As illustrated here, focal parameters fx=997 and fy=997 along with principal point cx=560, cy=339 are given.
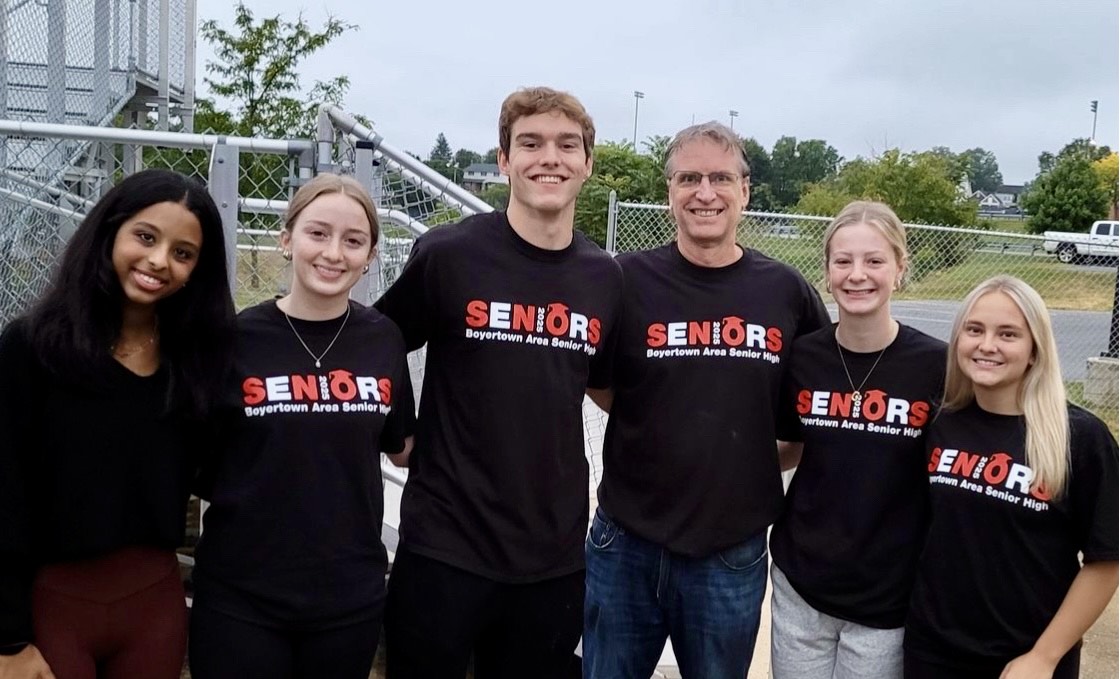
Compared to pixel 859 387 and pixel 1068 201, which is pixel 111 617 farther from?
pixel 1068 201

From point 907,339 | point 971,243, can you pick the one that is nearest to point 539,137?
point 907,339

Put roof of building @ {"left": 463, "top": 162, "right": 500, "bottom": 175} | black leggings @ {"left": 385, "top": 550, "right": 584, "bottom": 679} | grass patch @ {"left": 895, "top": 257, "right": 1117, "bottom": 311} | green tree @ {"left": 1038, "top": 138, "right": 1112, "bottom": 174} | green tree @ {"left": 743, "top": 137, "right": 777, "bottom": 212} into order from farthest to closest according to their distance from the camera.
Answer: roof of building @ {"left": 463, "top": 162, "right": 500, "bottom": 175} < green tree @ {"left": 1038, "top": 138, "right": 1112, "bottom": 174} < green tree @ {"left": 743, "top": 137, "right": 777, "bottom": 212} < grass patch @ {"left": 895, "top": 257, "right": 1117, "bottom": 311} < black leggings @ {"left": 385, "top": 550, "right": 584, "bottom": 679}

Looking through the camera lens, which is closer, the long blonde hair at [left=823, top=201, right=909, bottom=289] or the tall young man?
the tall young man

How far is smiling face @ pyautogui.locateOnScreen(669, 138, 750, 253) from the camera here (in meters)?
3.08

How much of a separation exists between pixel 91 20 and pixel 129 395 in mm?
7271

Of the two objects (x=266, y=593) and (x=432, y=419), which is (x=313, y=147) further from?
(x=266, y=593)

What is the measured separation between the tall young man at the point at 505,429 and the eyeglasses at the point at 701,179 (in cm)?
39

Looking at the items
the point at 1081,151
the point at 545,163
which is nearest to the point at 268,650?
the point at 545,163

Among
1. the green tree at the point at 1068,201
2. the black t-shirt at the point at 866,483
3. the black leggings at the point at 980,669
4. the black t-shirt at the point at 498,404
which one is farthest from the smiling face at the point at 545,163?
the green tree at the point at 1068,201

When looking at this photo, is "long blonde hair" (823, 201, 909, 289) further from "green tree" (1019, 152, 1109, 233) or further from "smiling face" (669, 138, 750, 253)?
"green tree" (1019, 152, 1109, 233)

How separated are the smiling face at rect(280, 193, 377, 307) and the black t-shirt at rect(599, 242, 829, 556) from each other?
2.86 feet

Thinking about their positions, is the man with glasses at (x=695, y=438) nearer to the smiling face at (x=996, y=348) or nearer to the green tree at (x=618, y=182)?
the smiling face at (x=996, y=348)

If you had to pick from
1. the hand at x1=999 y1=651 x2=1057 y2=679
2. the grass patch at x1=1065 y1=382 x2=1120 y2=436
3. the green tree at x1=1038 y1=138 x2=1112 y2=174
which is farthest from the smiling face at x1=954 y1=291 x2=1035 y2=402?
the green tree at x1=1038 y1=138 x2=1112 y2=174

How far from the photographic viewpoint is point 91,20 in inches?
332
